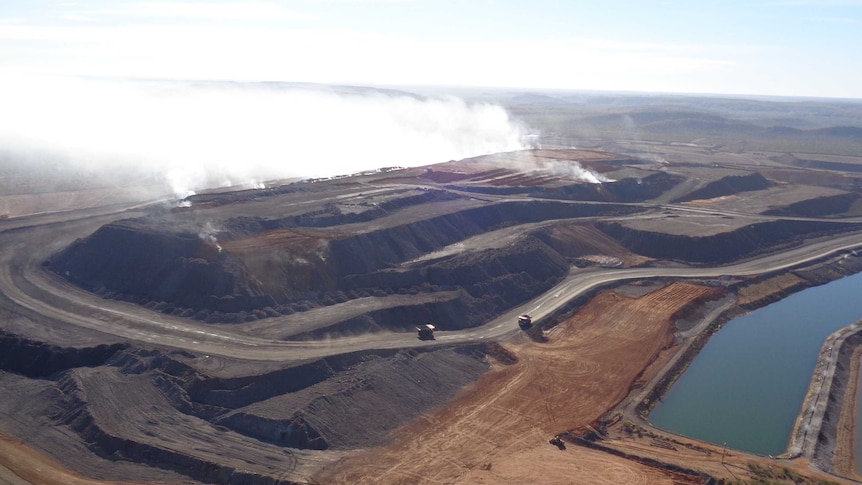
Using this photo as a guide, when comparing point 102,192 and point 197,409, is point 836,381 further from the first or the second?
point 102,192

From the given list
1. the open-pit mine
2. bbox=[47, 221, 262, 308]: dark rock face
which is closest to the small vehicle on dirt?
the open-pit mine

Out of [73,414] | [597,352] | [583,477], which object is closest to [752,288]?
[597,352]

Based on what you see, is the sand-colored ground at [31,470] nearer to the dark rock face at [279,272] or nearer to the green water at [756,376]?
the dark rock face at [279,272]

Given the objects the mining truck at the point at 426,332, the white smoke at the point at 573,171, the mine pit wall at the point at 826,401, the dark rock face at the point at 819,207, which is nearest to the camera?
the mine pit wall at the point at 826,401

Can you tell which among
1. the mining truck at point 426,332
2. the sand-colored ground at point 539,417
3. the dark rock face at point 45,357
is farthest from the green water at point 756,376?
the dark rock face at point 45,357

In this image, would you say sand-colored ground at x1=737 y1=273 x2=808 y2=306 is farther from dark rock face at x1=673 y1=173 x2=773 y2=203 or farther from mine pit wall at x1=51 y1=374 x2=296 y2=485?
mine pit wall at x1=51 y1=374 x2=296 y2=485

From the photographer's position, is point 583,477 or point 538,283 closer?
point 583,477

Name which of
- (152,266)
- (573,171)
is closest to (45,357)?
(152,266)
